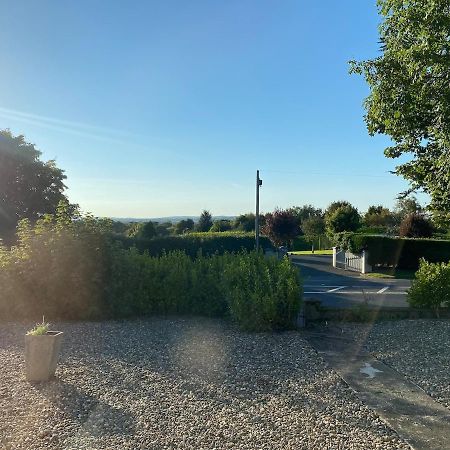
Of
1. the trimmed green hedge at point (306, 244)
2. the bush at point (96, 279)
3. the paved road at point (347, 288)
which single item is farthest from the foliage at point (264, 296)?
the trimmed green hedge at point (306, 244)

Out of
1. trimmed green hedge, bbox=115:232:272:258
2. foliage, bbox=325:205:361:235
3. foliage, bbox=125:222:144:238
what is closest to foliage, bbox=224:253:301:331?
trimmed green hedge, bbox=115:232:272:258

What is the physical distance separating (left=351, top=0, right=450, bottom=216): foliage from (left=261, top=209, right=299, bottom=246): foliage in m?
18.0

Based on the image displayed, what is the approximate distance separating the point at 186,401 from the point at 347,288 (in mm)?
13118

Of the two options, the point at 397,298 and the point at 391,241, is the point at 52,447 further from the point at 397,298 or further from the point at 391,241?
the point at 391,241

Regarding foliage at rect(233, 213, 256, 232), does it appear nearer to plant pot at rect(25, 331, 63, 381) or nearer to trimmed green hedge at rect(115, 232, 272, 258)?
trimmed green hedge at rect(115, 232, 272, 258)

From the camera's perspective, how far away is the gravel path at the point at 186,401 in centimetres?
353

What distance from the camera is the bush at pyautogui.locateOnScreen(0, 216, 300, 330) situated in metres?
8.65

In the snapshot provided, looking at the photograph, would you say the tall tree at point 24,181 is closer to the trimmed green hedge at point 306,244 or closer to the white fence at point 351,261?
the white fence at point 351,261

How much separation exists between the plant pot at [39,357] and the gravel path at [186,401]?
13 centimetres

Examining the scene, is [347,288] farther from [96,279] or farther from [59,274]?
[59,274]

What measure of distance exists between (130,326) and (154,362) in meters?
2.53

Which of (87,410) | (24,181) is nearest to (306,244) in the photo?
(24,181)

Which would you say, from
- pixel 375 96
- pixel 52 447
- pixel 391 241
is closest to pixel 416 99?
pixel 375 96

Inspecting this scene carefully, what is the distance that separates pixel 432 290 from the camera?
8.88 metres
